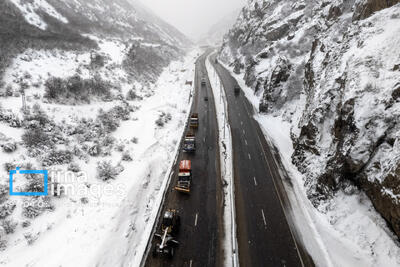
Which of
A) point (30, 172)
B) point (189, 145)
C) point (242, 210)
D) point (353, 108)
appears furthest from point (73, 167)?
point (353, 108)

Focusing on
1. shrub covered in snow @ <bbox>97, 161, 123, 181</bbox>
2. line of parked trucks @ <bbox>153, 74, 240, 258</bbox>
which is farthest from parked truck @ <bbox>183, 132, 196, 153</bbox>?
shrub covered in snow @ <bbox>97, 161, 123, 181</bbox>

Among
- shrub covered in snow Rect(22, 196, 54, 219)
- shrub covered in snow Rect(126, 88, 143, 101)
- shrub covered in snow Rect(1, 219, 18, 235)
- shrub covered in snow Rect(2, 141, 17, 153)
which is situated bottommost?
shrub covered in snow Rect(1, 219, 18, 235)

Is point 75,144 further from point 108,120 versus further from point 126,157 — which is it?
point 108,120

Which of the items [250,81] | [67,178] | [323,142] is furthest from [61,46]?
[323,142]

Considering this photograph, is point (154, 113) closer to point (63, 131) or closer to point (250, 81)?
point (63, 131)

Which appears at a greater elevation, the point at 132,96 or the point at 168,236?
the point at 132,96

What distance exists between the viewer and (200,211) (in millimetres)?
17609

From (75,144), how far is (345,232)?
83.6ft

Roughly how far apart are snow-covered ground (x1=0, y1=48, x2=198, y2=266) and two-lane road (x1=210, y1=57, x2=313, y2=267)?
7390 mm

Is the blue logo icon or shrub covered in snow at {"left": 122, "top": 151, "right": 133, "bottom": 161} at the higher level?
shrub covered in snow at {"left": 122, "top": 151, "right": 133, "bottom": 161}

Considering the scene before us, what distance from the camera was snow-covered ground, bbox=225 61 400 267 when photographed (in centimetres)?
1359

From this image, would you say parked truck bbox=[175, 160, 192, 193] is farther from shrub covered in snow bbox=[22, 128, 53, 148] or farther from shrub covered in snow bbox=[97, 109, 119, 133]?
shrub covered in snow bbox=[22, 128, 53, 148]

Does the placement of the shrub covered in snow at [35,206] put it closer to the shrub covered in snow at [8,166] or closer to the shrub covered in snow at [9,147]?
the shrub covered in snow at [8,166]

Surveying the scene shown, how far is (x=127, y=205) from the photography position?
17.6m
